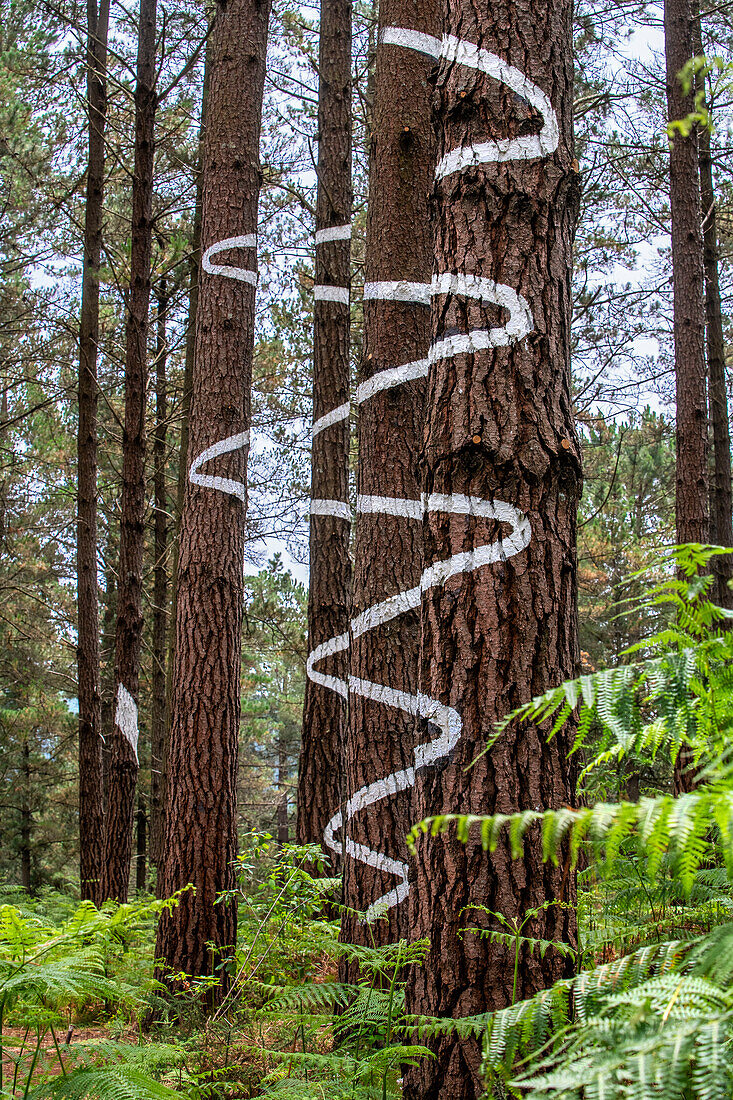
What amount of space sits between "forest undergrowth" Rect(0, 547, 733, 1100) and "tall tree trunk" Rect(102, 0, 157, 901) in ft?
10.1

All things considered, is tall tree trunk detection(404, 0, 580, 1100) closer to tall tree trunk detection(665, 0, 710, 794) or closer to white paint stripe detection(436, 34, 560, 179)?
white paint stripe detection(436, 34, 560, 179)

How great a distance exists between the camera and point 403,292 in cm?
439

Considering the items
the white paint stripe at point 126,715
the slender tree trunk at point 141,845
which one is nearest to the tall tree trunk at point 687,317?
the white paint stripe at point 126,715

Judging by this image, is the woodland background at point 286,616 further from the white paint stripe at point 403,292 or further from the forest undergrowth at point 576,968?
the white paint stripe at point 403,292

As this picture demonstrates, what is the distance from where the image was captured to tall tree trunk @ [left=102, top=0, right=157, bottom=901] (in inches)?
269

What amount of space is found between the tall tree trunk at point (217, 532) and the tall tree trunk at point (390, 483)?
31.6 inches

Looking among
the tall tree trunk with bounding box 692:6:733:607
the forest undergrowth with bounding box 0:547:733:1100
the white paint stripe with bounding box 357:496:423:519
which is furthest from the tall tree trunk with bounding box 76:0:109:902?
the tall tree trunk with bounding box 692:6:733:607

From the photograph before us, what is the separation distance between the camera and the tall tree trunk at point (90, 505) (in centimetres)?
781

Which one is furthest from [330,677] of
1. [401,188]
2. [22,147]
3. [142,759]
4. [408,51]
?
[142,759]

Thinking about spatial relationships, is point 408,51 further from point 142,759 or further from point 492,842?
point 142,759

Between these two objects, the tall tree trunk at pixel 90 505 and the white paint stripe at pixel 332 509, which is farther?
the tall tree trunk at pixel 90 505

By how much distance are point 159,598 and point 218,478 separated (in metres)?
7.37

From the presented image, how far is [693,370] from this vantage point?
761 cm

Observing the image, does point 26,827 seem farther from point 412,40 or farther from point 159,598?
point 412,40
